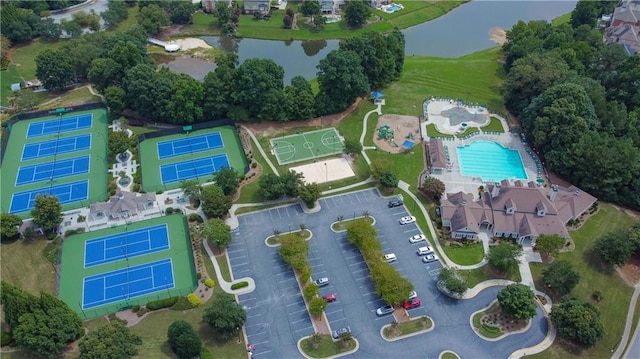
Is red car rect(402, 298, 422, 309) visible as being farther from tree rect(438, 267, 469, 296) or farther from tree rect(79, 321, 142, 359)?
tree rect(79, 321, 142, 359)

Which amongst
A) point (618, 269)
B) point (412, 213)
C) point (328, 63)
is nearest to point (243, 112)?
point (328, 63)

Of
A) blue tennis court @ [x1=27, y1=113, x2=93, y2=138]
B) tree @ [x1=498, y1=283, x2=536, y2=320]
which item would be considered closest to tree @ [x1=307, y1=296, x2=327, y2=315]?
tree @ [x1=498, y1=283, x2=536, y2=320]

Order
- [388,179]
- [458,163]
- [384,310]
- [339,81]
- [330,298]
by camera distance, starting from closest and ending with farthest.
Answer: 1. [384,310]
2. [330,298]
3. [388,179]
4. [458,163]
5. [339,81]

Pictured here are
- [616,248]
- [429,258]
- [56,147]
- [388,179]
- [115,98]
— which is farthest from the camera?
[115,98]

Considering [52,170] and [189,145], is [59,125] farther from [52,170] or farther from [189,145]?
[189,145]

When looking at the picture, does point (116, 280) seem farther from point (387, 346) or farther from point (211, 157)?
point (387, 346)

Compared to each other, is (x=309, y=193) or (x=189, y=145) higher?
(x=309, y=193)

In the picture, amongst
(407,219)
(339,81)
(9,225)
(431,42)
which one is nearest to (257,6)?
(431,42)
